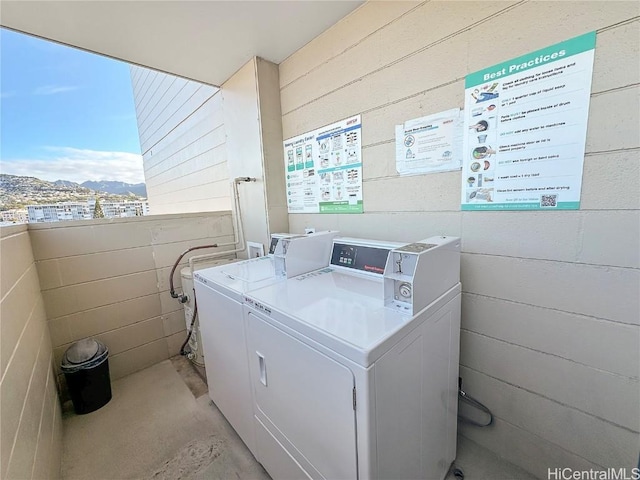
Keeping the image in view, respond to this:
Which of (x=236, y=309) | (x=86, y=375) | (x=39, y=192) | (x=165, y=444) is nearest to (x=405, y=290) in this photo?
(x=236, y=309)

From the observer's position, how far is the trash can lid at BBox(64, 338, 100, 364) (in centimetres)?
178

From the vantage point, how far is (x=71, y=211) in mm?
1959

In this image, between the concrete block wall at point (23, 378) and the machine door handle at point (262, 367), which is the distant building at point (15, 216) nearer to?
the concrete block wall at point (23, 378)

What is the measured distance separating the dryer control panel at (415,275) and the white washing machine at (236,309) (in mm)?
599

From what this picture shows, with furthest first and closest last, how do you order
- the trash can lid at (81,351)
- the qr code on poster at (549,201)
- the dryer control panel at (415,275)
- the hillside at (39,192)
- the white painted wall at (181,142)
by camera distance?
the white painted wall at (181,142), the trash can lid at (81,351), the hillside at (39,192), the qr code on poster at (549,201), the dryer control panel at (415,275)

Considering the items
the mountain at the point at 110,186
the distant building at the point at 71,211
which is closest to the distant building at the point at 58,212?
the distant building at the point at 71,211

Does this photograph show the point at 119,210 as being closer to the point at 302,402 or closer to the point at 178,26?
the point at 178,26

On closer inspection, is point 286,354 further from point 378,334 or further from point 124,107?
point 124,107

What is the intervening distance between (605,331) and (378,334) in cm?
97

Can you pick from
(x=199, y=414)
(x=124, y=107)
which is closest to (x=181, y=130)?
(x=124, y=107)

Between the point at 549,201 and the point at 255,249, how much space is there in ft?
6.90

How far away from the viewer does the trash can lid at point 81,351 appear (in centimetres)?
Result: 178

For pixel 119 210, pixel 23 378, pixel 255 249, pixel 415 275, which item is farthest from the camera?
pixel 255 249

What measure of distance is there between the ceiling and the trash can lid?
2.06m
